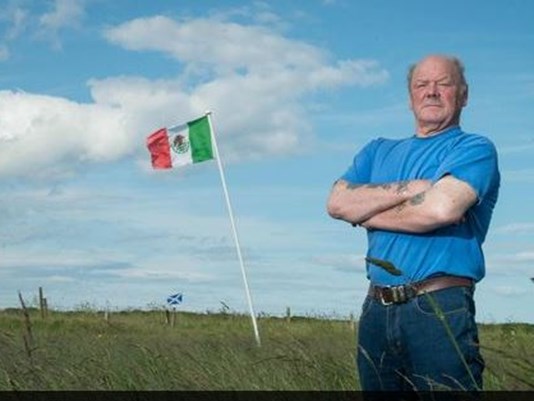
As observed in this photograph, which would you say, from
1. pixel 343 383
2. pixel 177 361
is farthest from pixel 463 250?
pixel 177 361

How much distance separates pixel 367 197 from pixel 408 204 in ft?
0.79

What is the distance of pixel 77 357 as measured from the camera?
9.10m

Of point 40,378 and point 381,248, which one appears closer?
point 381,248

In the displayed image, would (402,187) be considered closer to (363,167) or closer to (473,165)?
(473,165)

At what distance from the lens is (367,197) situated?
173 inches

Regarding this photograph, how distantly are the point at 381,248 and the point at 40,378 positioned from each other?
8.59ft

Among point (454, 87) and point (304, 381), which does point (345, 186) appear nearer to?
point (454, 87)

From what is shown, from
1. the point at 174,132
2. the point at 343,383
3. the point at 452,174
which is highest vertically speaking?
the point at 174,132

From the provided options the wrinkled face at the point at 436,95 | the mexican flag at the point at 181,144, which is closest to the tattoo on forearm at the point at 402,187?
the wrinkled face at the point at 436,95

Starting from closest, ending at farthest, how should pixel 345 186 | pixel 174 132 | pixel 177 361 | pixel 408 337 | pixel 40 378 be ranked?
pixel 408 337 < pixel 345 186 < pixel 40 378 < pixel 177 361 < pixel 174 132

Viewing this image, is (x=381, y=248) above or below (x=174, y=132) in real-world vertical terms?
below

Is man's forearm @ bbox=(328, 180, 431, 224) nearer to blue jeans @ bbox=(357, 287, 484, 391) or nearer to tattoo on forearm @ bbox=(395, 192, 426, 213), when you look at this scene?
tattoo on forearm @ bbox=(395, 192, 426, 213)

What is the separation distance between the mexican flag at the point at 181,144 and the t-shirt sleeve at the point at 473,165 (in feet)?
58.6

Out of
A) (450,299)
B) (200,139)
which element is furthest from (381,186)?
(200,139)
